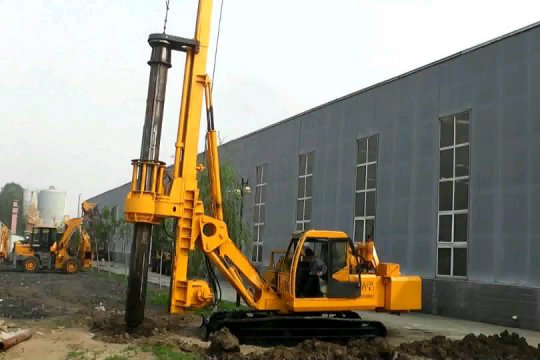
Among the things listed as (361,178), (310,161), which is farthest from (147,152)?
(310,161)

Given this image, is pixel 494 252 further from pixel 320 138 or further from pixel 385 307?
pixel 320 138

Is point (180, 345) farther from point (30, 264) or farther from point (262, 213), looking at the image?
point (30, 264)

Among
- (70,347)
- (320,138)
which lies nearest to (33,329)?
(70,347)

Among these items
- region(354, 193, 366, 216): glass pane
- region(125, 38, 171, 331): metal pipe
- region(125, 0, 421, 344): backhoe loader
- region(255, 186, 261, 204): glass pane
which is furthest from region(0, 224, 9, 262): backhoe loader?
region(125, 0, 421, 344): backhoe loader

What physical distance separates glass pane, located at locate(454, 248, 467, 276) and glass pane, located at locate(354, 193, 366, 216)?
4.93 meters

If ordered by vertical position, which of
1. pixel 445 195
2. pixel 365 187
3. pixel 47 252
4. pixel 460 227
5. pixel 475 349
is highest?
pixel 365 187

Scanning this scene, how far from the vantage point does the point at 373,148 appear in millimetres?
20938

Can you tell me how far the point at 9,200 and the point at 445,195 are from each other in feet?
410

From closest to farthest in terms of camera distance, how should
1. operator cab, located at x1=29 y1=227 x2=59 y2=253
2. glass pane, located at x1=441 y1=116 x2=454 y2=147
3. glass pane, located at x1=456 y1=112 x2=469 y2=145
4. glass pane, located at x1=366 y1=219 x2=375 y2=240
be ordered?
glass pane, located at x1=456 y1=112 x2=469 y2=145, glass pane, located at x1=441 y1=116 x2=454 y2=147, glass pane, located at x1=366 y1=219 x2=375 y2=240, operator cab, located at x1=29 y1=227 x2=59 y2=253

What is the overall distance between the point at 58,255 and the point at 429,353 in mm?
26716

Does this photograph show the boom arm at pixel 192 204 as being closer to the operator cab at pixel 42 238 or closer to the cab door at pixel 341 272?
the cab door at pixel 341 272

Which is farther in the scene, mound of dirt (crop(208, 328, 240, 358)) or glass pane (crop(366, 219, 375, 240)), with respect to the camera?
glass pane (crop(366, 219, 375, 240))

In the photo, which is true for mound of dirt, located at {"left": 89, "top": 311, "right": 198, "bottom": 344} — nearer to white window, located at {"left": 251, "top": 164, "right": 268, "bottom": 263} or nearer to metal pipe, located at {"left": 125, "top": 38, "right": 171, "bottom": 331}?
metal pipe, located at {"left": 125, "top": 38, "right": 171, "bottom": 331}

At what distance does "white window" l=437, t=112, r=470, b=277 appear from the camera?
16828 millimetres
